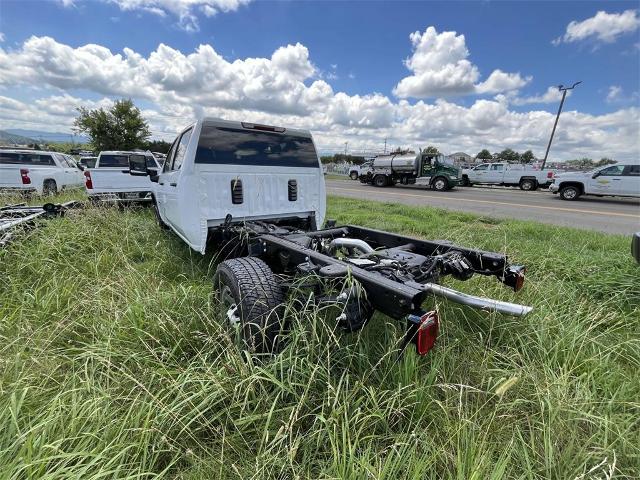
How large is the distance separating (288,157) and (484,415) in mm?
3391

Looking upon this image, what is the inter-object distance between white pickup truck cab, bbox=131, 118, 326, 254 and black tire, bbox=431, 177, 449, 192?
61.8ft

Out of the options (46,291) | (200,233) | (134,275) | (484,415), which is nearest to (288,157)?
(200,233)

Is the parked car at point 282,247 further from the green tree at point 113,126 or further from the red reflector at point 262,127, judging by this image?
the green tree at point 113,126

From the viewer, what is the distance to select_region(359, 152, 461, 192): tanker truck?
21.4 meters

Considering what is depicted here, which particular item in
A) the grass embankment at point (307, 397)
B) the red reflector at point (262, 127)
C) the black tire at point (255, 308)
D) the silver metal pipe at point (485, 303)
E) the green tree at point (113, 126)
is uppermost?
the green tree at point (113, 126)

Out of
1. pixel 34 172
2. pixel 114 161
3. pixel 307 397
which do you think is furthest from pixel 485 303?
pixel 34 172

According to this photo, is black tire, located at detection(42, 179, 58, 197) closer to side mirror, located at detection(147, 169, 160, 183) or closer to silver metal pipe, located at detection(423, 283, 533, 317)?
side mirror, located at detection(147, 169, 160, 183)

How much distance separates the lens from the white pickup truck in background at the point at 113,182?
8.41 meters

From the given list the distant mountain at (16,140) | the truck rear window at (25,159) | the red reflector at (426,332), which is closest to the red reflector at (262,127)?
the red reflector at (426,332)

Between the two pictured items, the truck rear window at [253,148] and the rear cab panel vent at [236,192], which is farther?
the rear cab panel vent at [236,192]

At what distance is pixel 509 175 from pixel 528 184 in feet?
4.68

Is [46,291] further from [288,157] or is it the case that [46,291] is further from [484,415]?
[484,415]

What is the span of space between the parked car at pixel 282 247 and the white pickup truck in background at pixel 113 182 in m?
4.18

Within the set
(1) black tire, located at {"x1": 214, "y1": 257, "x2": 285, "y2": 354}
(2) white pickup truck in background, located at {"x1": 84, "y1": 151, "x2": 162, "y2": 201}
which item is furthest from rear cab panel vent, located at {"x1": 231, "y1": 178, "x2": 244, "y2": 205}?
(2) white pickup truck in background, located at {"x1": 84, "y1": 151, "x2": 162, "y2": 201}
